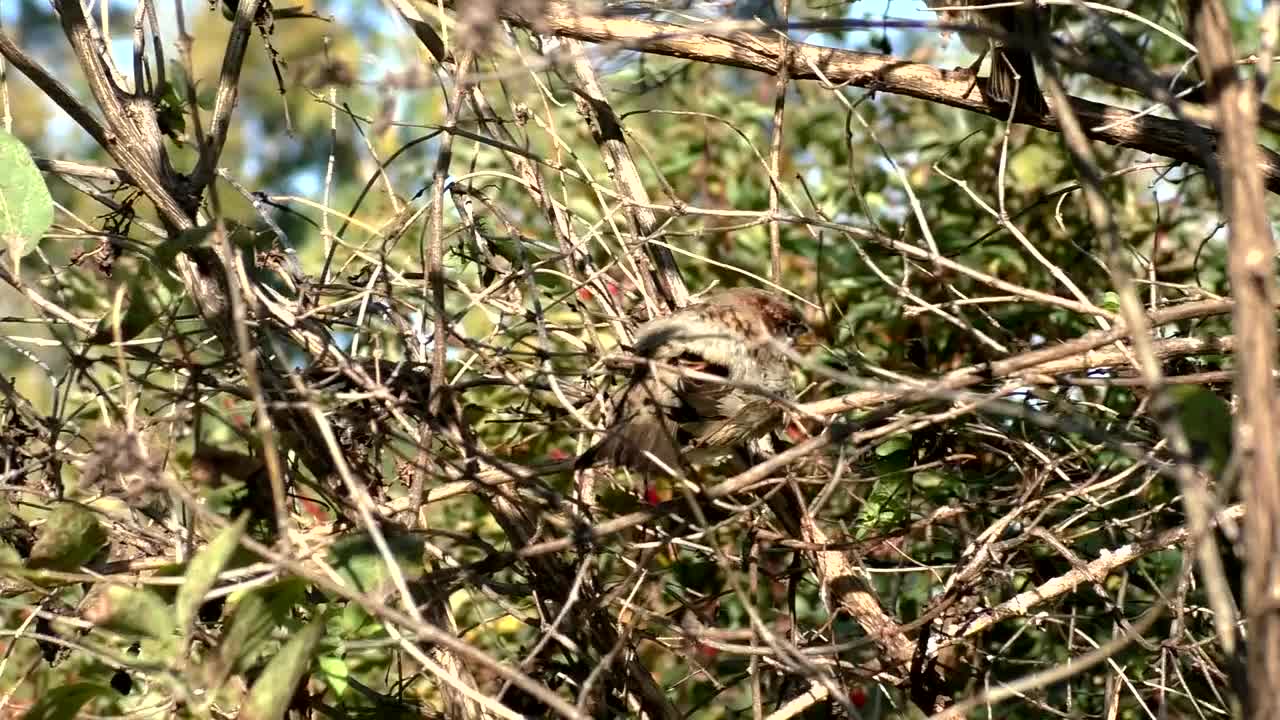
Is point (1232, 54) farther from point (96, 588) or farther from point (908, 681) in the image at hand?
point (96, 588)

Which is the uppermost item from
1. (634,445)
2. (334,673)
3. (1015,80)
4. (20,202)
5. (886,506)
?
(20,202)

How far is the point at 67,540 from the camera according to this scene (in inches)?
80.7

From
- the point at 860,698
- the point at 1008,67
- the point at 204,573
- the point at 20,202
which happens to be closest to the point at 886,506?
the point at 860,698

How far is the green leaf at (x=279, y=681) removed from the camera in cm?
177

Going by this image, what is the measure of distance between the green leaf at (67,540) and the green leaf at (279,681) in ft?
1.47

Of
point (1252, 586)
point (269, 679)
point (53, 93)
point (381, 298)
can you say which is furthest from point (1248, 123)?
point (53, 93)

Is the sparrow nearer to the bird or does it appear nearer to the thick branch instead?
the thick branch

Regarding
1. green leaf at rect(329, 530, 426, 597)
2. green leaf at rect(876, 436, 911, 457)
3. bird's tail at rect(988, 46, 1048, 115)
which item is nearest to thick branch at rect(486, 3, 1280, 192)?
bird's tail at rect(988, 46, 1048, 115)

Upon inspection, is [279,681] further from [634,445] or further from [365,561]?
[634,445]

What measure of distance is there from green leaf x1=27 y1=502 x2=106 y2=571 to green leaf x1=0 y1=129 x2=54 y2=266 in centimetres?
45

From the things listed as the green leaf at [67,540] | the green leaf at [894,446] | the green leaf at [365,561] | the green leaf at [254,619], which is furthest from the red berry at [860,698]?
the green leaf at [67,540]

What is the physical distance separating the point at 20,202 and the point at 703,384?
1.42 meters

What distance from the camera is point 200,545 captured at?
2596 millimetres

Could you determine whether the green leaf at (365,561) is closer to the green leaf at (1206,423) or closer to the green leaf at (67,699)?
the green leaf at (67,699)
